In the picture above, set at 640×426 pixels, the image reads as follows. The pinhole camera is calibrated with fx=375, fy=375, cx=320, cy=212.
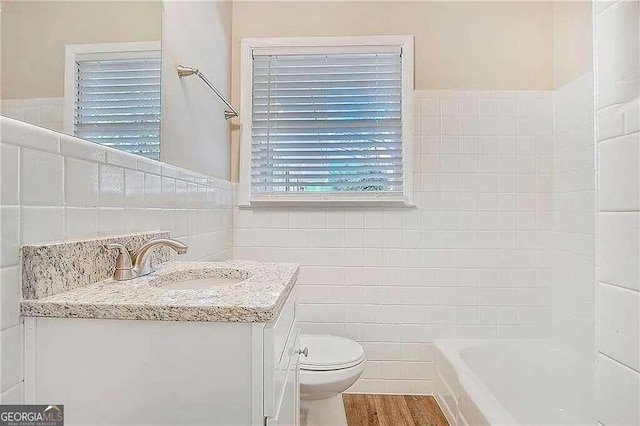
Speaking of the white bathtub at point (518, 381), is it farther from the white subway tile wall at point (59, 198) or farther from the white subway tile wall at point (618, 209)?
the white subway tile wall at point (59, 198)

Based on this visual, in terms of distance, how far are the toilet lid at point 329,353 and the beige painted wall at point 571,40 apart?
75.6 inches

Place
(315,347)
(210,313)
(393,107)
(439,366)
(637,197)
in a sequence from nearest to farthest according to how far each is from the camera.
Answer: (637,197) < (210,313) < (315,347) < (439,366) < (393,107)

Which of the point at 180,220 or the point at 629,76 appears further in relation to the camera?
the point at 180,220

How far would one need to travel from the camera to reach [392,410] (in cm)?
210

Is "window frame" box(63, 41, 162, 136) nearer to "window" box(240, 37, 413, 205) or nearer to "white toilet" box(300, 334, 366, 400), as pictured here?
"window" box(240, 37, 413, 205)

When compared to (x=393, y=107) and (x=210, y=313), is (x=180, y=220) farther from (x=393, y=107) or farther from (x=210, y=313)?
(x=393, y=107)

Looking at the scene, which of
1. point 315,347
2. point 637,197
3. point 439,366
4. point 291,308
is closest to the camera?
point 637,197

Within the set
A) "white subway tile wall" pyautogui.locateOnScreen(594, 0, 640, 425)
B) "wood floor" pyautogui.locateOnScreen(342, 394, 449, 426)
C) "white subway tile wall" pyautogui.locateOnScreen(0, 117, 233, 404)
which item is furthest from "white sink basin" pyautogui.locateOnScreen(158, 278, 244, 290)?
"wood floor" pyautogui.locateOnScreen(342, 394, 449, 426)

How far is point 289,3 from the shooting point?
2.35 meters

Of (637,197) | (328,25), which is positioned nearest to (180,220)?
(637,197)

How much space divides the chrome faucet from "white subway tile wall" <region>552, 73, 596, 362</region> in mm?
2014

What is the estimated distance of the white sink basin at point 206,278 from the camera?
1145mm

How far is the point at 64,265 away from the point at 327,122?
1.77m

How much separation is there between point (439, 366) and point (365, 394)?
0.48m
